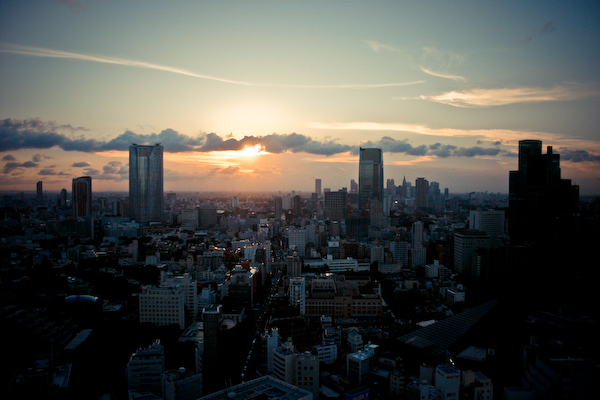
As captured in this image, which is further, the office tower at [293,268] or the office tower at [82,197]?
the office tower at [82,197]

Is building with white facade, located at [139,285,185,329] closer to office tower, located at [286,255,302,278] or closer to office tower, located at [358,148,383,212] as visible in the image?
office tower, located at [286,255,302,278]

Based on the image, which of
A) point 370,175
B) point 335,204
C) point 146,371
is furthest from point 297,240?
point 370,175

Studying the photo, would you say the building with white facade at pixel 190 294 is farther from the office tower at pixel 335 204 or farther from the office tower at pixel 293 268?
the office tower at pixel 335 204

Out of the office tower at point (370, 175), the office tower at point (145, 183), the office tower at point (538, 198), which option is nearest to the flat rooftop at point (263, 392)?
the office tower at point (538, 198)

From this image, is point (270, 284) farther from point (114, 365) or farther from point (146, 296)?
point (114, 365)

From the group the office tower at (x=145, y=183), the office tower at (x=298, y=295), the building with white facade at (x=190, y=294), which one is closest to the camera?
the building with white facade at (x=190, y=294)

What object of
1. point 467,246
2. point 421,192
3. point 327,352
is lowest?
point 327,352

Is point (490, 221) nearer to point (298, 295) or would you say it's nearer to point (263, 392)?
point (298, 295)
